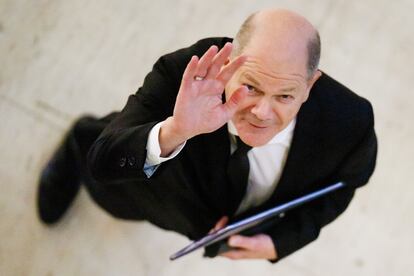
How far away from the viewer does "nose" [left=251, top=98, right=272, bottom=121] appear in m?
1.24

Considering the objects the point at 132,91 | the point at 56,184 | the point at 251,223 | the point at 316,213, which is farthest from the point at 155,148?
the point at 132,91

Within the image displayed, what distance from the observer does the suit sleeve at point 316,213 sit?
1.54 m

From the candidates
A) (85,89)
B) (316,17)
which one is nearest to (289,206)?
(85,89)

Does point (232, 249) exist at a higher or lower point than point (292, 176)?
lower

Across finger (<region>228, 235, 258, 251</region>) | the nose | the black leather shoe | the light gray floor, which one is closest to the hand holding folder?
finger (<region>228, 235, 258, 251</region>)

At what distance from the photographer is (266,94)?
1.25 metres

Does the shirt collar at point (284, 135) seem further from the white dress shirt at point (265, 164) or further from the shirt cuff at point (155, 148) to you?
the shirt cuff at point (155, 148)

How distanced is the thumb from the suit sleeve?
0.51m

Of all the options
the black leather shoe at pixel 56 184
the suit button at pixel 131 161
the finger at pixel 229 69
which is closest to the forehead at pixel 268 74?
the finger at pixel 229 69

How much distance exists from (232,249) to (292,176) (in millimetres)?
365

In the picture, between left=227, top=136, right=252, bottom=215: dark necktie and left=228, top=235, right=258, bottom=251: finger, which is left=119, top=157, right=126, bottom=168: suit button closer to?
left=227, top=136, right=252, bottom=215: dark necktie

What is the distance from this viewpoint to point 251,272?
7.11 feet

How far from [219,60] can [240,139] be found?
36cm

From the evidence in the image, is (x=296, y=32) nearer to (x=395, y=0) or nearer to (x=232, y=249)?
(x=232, y=249)
